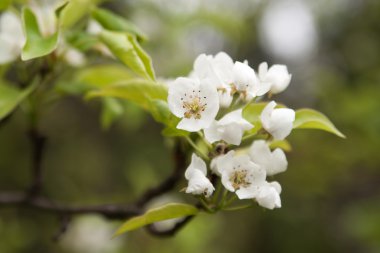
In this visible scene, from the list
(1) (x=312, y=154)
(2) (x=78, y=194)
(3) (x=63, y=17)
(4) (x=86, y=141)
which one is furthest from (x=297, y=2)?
(3) (x=63, y=17)

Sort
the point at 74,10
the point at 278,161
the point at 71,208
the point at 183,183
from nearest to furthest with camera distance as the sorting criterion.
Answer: the point at 278,161, the point at 74,10, the point at 71,208, the point at 183,183

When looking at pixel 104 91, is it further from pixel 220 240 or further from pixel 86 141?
pixel 220 240

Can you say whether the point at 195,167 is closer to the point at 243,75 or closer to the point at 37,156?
the point at 243,75

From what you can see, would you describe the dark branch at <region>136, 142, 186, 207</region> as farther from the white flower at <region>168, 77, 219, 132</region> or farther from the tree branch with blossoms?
the white flower at <region>168, 77, 219, 132</region>

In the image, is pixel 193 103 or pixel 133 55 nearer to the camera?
pixel 193 103

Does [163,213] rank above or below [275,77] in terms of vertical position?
below

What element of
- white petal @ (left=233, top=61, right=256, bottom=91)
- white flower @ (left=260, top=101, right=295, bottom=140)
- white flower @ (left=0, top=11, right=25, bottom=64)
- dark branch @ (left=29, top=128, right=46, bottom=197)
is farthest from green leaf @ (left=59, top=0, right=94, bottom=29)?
white flower @ (left=260, top=101, right=295, bottom=140)

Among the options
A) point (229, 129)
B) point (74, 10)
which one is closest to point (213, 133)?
point (229, 129)

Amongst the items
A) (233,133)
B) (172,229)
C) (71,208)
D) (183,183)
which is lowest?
(183,183)
